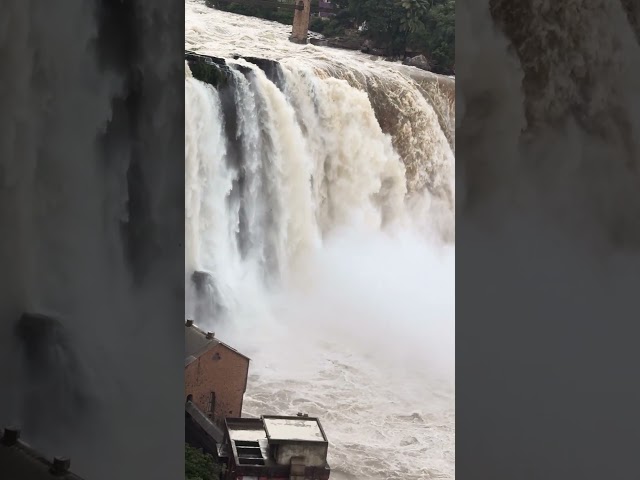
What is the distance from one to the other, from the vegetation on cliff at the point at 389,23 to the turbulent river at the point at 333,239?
0.95 metres

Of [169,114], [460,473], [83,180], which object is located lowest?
[460,473]

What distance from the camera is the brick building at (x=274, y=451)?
8781 millimetres

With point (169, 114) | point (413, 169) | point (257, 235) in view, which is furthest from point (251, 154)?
point (169, 114)

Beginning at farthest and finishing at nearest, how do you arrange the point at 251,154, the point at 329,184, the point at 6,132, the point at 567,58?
1. the point at 329,184
2. the point at 251,154
3. the point at 6,132
4. the point at 567,58

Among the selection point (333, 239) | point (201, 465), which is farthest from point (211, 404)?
point (333, 239)

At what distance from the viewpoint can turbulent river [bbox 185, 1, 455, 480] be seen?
12836 millimetres

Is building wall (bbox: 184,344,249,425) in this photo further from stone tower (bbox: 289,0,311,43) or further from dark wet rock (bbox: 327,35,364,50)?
dark wet rock (bbox: 327,35,364,50)

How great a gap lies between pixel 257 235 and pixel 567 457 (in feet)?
37.4

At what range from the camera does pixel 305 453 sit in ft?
29.7

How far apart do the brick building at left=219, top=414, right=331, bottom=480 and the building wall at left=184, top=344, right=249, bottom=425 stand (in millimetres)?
225

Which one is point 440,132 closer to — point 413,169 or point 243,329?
point 413,169

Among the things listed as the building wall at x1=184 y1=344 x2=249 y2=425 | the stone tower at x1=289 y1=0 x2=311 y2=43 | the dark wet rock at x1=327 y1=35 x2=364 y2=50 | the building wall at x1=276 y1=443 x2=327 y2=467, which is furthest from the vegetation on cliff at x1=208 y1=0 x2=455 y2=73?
the building wall at x1=276 y1=443 x2=327 y2=467

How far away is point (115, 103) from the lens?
2877mm

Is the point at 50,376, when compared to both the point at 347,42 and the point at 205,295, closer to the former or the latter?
the point at 205,295
